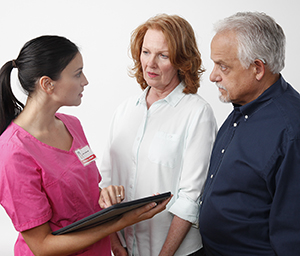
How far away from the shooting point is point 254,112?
5.34ft

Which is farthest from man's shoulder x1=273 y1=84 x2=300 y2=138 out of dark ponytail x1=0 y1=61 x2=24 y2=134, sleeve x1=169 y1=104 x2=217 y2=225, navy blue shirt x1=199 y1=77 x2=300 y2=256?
dark ponytail x1=0 y1=61 x2=24 y2=134

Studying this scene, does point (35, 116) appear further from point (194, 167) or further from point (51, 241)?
point (194, 167)

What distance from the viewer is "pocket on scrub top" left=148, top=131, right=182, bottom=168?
74.5 inches

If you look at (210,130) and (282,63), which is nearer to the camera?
(282,63)

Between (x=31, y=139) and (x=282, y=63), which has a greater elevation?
(x=282, y=63)

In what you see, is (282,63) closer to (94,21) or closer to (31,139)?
(31,139)

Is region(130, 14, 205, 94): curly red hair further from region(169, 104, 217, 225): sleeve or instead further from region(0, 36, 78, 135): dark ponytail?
region(0, 36, 78, 135): dark ponytail

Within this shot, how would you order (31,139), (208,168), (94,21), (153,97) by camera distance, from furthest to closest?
(94,21) → (153,97) → (208,168) → (31,139)

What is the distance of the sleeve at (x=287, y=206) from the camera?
142 centimetres

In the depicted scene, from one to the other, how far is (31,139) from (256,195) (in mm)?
1008

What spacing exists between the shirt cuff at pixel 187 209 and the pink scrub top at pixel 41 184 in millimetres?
423

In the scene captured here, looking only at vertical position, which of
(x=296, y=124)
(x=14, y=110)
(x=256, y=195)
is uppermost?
(x=14, y=110)

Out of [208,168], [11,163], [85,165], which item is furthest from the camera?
[208,168]

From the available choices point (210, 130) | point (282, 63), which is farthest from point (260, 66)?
point (210, 130)
